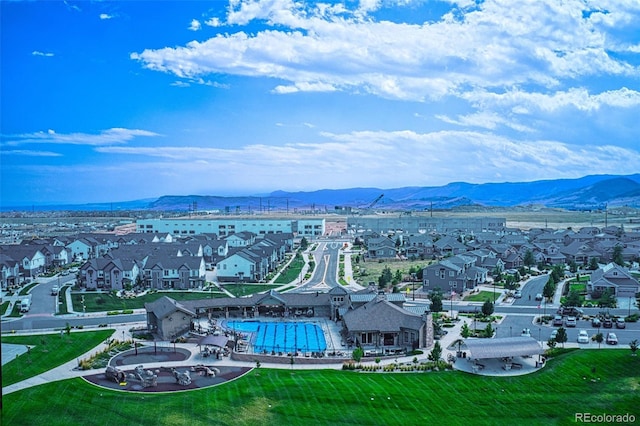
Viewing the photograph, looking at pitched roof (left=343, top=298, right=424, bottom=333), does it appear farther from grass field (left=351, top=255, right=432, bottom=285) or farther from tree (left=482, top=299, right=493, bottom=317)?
grass field (left=351, top=255, right=432, bottom=285)

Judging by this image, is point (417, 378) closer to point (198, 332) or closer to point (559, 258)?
point (198, 332)

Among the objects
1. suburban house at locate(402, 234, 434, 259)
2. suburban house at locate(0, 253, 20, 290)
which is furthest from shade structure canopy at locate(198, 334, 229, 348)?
suburban house at locate(402, 234, 434, 259)

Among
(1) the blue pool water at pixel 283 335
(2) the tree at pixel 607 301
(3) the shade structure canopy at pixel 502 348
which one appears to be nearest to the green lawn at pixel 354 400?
(3) the shade structure canopy at pixel 502 348

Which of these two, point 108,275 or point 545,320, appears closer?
point 545,320

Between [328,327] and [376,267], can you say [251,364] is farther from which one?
[376,267]

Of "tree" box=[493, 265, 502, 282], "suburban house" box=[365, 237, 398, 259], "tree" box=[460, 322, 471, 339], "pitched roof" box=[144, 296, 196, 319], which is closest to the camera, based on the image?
"tree" box=[460, 322, 471, 339]

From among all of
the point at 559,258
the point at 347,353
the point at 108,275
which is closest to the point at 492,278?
the point at 559,258

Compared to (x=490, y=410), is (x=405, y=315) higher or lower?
higher
